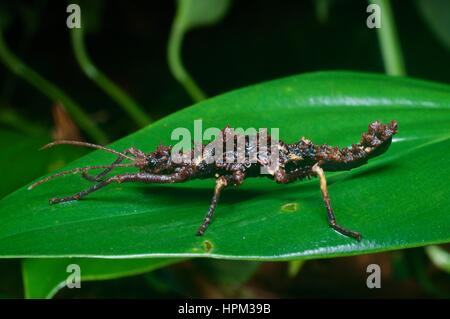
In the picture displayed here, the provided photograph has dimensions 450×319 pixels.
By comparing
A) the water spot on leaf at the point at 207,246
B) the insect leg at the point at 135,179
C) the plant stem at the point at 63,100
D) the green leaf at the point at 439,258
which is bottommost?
the water spot on leaf at the point at 207,246

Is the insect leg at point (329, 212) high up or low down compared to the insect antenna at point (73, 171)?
down

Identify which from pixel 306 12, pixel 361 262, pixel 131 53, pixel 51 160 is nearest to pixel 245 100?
pixel 51 160

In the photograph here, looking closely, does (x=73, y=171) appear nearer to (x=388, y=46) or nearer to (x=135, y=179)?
(x=135, y=179)

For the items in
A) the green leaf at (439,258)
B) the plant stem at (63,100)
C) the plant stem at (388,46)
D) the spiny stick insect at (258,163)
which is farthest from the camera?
the plant stem at (63,100)

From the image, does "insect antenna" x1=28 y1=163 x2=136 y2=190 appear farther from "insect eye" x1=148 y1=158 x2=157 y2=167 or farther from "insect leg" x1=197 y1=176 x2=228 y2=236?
"insect leg" x1=197 y1=176 x2=228 y2=236

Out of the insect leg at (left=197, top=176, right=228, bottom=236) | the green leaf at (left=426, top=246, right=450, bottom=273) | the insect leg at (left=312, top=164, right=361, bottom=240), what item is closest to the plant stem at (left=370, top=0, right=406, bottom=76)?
the green leaf at (left=426, top=246, right=450, bottom=273)

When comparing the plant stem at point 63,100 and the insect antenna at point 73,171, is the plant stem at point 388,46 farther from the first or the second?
the insect antenna at point 73,171

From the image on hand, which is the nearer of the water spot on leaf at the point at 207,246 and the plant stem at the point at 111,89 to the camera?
the water spot on leaf at the point at 207,246

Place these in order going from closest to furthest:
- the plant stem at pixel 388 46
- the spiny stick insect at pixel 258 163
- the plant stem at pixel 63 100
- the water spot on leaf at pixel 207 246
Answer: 1. the water spot on leaf at pixel 207 246
2. the spiny stick insect at pixel 258 163
3. the plant stem at pixel 388 46
4. the plant stem at pixel 63 100

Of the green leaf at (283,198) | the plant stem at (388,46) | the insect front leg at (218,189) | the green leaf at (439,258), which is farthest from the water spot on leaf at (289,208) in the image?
the plant stem at (388,46)
